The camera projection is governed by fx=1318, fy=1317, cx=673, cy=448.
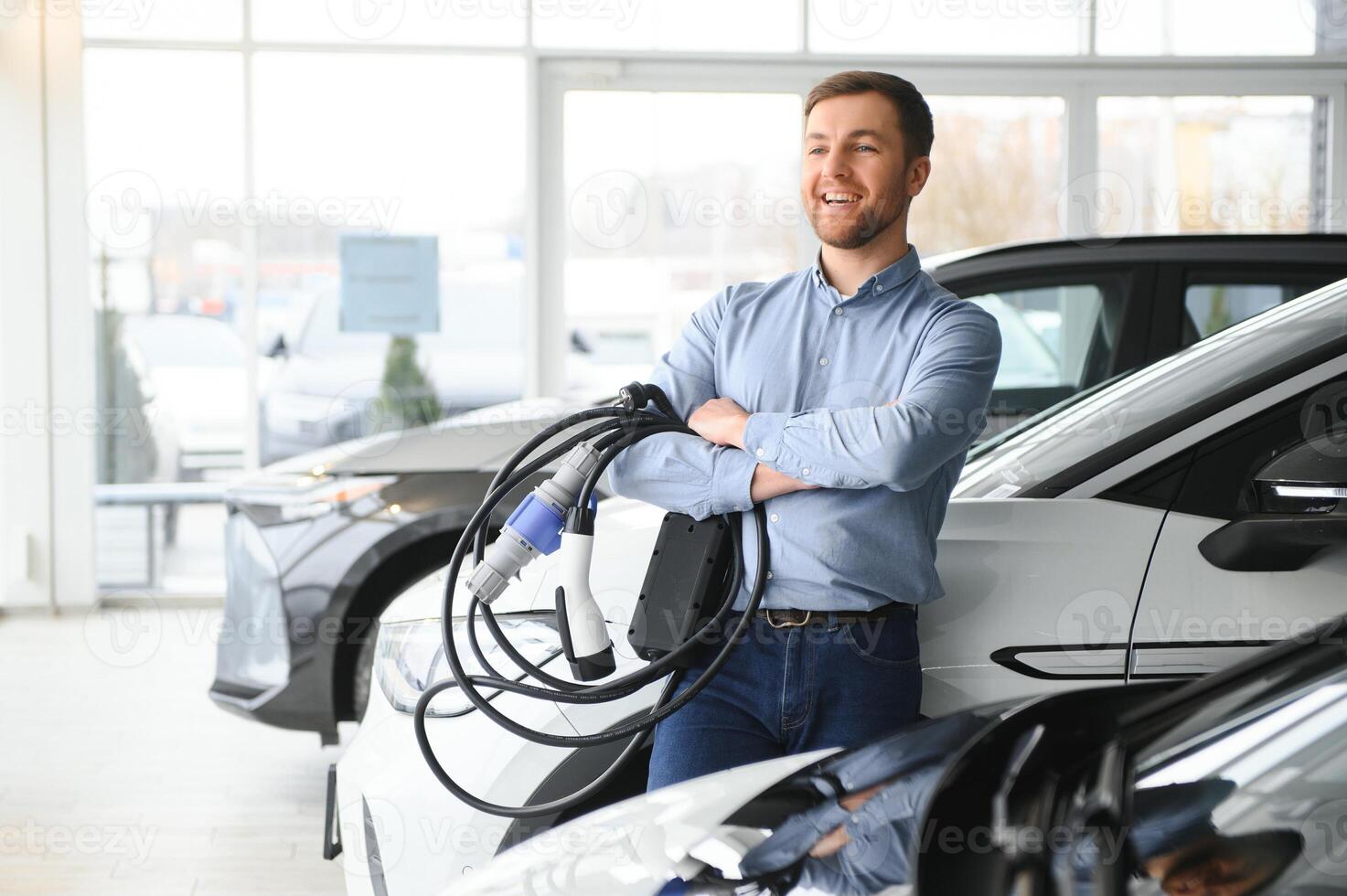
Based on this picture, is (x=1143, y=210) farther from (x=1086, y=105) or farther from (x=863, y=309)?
(x=863, y=309)

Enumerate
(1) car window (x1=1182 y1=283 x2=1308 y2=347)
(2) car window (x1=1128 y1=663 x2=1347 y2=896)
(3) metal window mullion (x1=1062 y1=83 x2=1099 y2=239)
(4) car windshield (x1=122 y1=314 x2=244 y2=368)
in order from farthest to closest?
1. (3) metal window mullion (x1=1062 y1=83 x2=1099 y2=239)
2. (4) car windshield (x1=122 y1=314 x2=244 y2=368)
3. (1) car window (x1=1182 y1=283 x2=1308 y2=347)
4. (2) car window (x1=1128 y1=663 x2=1347 y2=896)

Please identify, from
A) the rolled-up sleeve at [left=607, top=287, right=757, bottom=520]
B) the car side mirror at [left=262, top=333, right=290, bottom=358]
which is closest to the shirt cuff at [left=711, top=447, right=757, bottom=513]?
the rolled-up sleeve at [left=607, top=287, right=757, bottom=520]

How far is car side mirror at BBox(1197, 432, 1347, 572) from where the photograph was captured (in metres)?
1.92

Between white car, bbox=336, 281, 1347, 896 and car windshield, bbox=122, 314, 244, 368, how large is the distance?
519cm

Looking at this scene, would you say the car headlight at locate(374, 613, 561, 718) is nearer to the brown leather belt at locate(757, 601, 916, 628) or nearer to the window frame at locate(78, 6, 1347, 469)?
the brown leather belt at locate(757, 601, 916, 628)

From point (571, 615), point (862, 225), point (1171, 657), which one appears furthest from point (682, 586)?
point (1171, 657)

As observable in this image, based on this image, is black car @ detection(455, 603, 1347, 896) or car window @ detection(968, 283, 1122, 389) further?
car window @ detection(968, 283, 1122, 389)

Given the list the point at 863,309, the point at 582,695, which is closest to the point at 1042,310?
the point at 863,309

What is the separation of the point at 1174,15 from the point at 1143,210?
1055 mm

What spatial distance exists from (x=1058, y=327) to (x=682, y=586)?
8.66ft

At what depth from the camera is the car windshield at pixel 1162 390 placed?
229cm

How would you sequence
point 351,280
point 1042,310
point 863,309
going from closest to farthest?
point 863,309 → point 1042,310 → point 351,280

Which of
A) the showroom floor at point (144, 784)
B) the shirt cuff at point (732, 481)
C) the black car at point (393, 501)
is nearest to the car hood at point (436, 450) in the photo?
the black car at point (393, 501)

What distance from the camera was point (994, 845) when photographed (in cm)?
134
